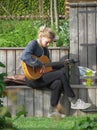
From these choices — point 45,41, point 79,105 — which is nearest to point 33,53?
point 45,41

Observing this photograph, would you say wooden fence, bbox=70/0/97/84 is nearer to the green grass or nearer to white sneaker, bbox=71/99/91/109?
white sneaker, bbox=71/99/91/109

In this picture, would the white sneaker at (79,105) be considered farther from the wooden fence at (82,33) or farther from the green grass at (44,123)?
the wooden fence at (82,33)

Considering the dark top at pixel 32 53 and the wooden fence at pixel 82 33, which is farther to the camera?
the wooden fence at pixel 82 33

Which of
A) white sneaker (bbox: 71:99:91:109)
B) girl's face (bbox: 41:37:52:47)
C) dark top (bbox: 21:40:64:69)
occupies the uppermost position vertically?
girl's face (bbox: 41:37:52:47)

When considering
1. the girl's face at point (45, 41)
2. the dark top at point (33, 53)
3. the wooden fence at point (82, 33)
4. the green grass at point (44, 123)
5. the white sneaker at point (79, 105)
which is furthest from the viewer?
the wooden fence at point (82, 33)

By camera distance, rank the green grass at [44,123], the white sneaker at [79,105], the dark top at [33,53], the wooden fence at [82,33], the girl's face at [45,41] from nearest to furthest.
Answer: the green grass at [44,123] → the dark top at [33,53] → the girl's face at [45,41] → the white sneaker at [79,105] → the wooden fence at [82,33]

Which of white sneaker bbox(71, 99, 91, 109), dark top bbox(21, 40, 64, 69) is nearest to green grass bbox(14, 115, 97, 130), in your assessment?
white sneaker bbox(71, 99, 91, 109)

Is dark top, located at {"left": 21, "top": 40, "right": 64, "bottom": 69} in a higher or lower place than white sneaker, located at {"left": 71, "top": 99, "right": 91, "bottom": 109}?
higher

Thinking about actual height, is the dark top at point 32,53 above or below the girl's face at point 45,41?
below

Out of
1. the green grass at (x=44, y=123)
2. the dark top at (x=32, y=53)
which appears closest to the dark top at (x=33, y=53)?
the dark top at (x=32, y=53)

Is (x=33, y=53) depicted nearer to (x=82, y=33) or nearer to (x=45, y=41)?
(x=45, y=41)

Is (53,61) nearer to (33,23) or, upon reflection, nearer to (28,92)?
(28,92)

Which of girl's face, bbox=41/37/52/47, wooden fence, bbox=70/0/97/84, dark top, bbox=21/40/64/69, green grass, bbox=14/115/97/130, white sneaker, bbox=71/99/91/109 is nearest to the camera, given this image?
green grass, bbox=14/115/97/130

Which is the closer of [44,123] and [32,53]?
Result: [44,123]
